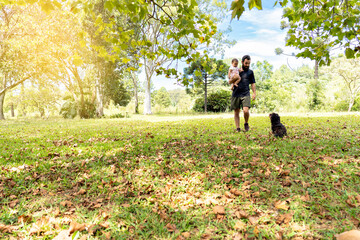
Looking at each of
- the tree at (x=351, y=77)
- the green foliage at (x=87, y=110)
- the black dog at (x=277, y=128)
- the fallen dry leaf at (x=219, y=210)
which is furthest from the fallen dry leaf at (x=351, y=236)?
the tree at (x=351, y=77)

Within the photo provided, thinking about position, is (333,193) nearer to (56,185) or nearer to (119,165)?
(119,165)

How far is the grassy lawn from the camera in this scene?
69.2 inches

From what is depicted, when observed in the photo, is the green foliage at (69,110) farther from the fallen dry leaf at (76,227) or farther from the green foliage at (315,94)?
the green foliage at (315,94)

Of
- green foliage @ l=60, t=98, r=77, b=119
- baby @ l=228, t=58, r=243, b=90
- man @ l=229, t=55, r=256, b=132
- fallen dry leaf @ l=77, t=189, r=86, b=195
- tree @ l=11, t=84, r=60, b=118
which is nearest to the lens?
fallen dry leaf @ l=77, t=189, r=86, b=195

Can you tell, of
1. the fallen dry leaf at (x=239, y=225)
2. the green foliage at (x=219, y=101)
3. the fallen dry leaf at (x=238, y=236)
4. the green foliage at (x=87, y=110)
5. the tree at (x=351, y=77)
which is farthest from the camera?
the green foliage at (x=219, y=101)

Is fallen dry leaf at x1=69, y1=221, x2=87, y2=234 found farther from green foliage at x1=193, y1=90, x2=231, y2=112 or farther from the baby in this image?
green foliage at x1=193, y1=90, x2=231, y2=112

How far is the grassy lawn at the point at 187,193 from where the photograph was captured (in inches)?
69.2

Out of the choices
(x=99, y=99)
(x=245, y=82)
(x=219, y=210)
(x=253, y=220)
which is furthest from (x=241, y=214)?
(x=99, y=99)

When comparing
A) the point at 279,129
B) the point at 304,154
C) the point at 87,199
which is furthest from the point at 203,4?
the point at 87,199

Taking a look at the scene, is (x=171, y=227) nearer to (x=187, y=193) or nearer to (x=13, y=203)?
(x=187, y=193)

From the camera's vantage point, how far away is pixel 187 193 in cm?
241

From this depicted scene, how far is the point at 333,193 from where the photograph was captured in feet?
7.21

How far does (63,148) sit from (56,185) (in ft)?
7.36

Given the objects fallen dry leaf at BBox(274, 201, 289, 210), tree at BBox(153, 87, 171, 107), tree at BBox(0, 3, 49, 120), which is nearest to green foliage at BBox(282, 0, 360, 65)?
fallen dry leaf at BBox(274, 201, 289, 210)
